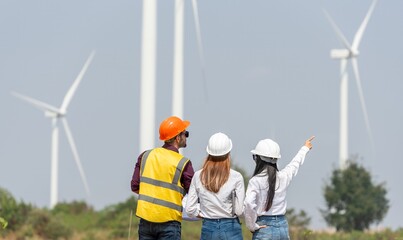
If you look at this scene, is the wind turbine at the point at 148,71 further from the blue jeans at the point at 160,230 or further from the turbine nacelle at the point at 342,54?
the blue jeans at the point at 160,230

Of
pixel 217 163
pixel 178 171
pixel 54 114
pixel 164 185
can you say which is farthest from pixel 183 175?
pixel 54 114

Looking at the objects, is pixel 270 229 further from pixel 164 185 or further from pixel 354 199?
pixel 354 199

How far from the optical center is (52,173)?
5250cm

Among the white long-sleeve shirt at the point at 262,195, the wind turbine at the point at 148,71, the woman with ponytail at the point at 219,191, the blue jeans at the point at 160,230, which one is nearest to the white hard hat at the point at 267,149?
the white long-sleeve shirt at the point at 262,195

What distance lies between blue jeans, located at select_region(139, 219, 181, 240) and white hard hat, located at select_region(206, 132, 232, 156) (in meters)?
0.82

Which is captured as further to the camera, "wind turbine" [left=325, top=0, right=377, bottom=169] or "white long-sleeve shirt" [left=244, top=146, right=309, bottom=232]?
"wind turbine" [left=325, top=0, right=377, bottom=169]

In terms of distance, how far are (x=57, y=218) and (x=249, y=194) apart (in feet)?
97.0

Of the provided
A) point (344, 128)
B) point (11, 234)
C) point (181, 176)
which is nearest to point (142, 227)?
point (181, 176)

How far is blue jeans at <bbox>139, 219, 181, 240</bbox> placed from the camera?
32.6 feet

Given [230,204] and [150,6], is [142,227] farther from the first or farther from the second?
[150,6]

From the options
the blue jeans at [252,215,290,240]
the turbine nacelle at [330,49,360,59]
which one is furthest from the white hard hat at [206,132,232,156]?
the turbine nacelle at [330,49,360,59]

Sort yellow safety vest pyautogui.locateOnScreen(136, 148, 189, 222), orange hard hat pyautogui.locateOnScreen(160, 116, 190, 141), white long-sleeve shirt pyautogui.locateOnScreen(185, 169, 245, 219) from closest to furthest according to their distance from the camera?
white long-sleeve shirt pyautogui.locateOnScreen(185, 169, 245, 219) → yellow safety vest pyautogui.locateOnScreen(136, 148, 189, 222) → orange hard hat pyautogui.locateOnScreen(160, 116, 190, 141)

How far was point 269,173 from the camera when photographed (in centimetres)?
988

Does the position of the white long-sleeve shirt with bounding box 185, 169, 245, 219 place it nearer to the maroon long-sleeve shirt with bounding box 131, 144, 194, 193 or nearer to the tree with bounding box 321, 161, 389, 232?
the maroon long-sleeve shirt with bounding box 131, 144, 194, 193
